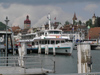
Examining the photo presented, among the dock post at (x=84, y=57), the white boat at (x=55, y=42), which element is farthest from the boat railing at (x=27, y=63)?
the white boat at (x=55, y=42)

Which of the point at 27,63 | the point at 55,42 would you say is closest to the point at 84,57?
the point at 27,63

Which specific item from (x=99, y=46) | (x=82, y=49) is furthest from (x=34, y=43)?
(x=82, y=49)

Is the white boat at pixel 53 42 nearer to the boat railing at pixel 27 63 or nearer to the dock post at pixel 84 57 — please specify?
the boat railing at pixel 27 63

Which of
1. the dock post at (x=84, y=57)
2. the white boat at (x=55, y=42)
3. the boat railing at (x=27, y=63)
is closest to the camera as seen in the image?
the dock post at (x=84, y=57)

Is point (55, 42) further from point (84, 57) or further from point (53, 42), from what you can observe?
point (84, 57)

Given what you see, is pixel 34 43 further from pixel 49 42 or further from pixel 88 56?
pixel 88 56

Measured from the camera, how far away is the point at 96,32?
14438 cm

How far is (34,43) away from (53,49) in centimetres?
1716

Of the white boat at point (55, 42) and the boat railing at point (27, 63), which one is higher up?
the white boat at point (55, 42)

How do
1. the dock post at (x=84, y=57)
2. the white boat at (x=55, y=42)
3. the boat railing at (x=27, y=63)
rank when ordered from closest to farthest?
the dock post at (x=84, y=57) → the boat railing at (x=27, y=63) → the white boat at (x=55, y=42)

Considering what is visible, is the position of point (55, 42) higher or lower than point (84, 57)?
higher

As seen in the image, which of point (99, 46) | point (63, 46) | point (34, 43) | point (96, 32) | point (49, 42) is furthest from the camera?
point (96, 32)

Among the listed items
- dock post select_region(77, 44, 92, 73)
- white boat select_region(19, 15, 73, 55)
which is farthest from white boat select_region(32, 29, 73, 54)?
dock post select_region(77, 44, 92, 73)

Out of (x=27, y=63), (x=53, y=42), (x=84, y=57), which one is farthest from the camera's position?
(x=53, y=42)
